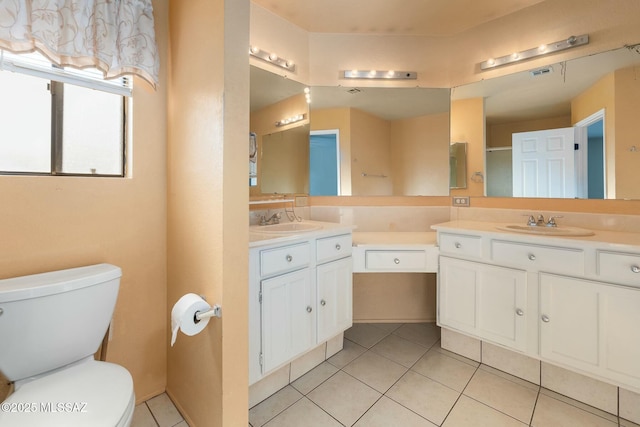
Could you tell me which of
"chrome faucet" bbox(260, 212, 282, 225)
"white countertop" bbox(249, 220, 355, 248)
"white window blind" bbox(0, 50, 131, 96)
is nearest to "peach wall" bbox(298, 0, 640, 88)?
"white window blind" bbox(0, 50, 131, 96)

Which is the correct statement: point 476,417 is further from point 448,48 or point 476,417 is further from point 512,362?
point 448,48

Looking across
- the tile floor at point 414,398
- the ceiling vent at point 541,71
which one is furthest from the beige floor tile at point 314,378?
the ceiling vent at point 541,71

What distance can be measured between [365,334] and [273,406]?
3.31 ft

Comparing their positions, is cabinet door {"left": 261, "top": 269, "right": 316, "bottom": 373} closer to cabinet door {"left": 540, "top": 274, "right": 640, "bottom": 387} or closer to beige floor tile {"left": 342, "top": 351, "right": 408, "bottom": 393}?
beige floor tile {"left": 342, "top": 351, "right": 408, "bottom": 393}

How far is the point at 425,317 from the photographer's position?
8.22 feet

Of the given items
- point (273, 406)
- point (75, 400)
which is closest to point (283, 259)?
point (273, 406)

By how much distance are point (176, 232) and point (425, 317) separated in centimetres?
213

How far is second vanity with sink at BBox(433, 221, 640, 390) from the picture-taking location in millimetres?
1366

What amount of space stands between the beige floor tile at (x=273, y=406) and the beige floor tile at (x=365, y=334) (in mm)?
721

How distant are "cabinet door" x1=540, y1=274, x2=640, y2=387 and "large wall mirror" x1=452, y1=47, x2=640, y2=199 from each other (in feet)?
2.42

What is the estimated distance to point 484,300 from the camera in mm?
1788

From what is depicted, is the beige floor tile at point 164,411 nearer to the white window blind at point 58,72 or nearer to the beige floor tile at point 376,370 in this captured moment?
the beige floor tile at point 376,370

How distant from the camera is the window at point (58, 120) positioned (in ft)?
4.06

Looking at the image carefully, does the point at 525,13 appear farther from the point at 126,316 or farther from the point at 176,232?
the point at 126,316
